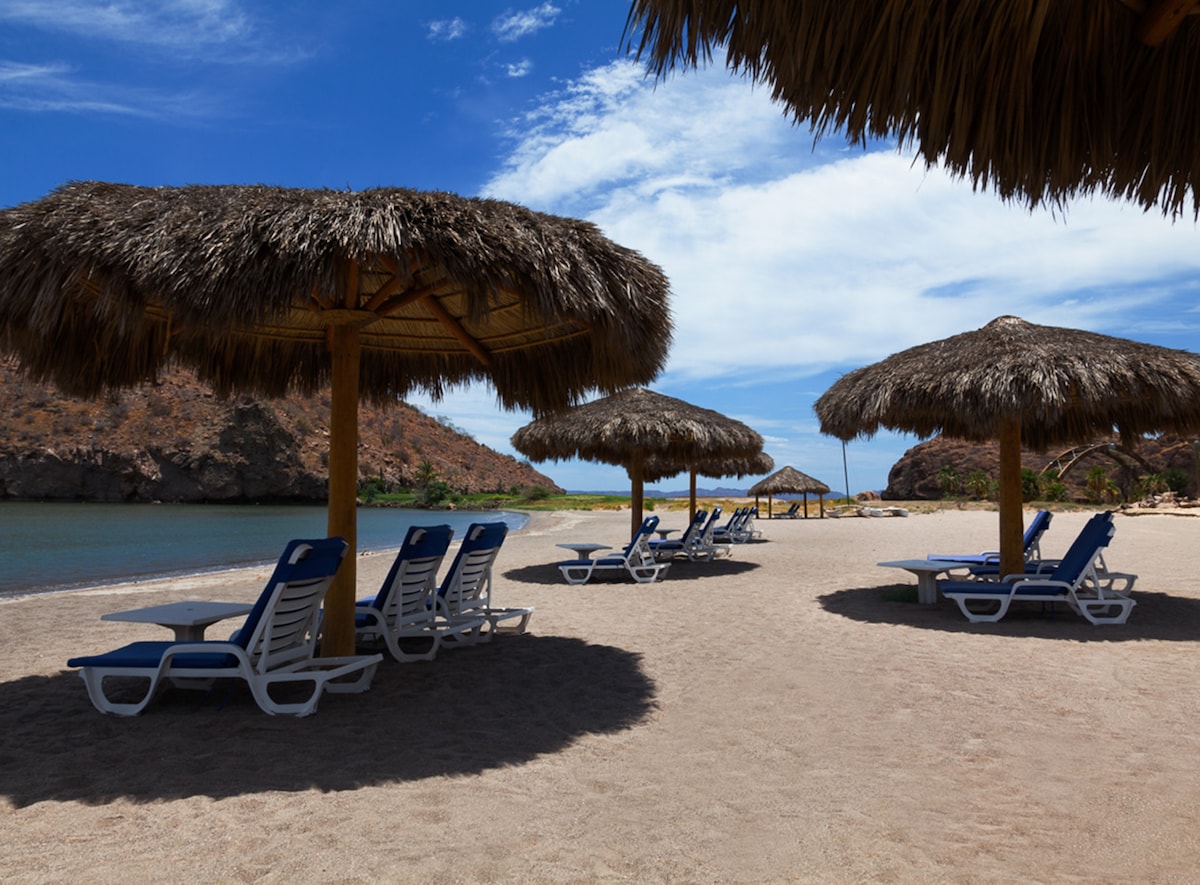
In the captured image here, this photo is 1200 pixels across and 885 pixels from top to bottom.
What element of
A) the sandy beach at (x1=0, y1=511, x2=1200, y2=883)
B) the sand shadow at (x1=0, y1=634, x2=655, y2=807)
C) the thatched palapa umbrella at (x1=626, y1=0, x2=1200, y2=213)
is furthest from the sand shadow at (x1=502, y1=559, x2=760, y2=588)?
the thatched palapa umbrella at (x1=626, y1=0, x2=1200, y2=213)

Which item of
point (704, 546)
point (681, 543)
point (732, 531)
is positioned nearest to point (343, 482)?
point (681, 543)

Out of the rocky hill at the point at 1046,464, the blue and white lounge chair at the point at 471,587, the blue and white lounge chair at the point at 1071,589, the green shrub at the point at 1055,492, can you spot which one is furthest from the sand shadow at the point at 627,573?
the green shrub at the point at 1055,492

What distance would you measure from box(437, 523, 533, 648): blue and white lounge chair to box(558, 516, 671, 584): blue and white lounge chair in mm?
4304

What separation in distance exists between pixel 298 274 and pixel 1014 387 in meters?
6.21

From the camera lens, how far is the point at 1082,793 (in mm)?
3002

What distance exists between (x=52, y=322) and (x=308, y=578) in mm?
1634

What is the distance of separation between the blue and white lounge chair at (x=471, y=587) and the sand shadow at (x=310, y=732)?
0.60 metres

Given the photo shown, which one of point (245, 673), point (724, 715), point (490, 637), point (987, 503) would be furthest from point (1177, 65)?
point (987, 503)

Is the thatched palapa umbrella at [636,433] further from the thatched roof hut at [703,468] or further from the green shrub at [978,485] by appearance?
the green shrub at [978,485]

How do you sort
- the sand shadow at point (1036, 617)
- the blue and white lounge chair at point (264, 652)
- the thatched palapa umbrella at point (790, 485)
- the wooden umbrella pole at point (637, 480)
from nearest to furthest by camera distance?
the blue and white lounge chair at point (264, 652)
the sand shadow at point (1036, 617)
the wooden umbrella pole at point (637, 480)
the thatched palapa umbrella at point (790, 485)

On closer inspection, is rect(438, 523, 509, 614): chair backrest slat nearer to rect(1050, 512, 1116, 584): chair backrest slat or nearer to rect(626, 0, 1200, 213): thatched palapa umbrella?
rect(626, 0, 1200, 213): thatched palapa umbrella

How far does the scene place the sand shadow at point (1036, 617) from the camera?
6453 mm

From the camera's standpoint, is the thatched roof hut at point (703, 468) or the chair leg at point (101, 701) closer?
the chair leg at point (101, 701)

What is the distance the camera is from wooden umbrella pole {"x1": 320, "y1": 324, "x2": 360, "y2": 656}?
4676 millimetres
